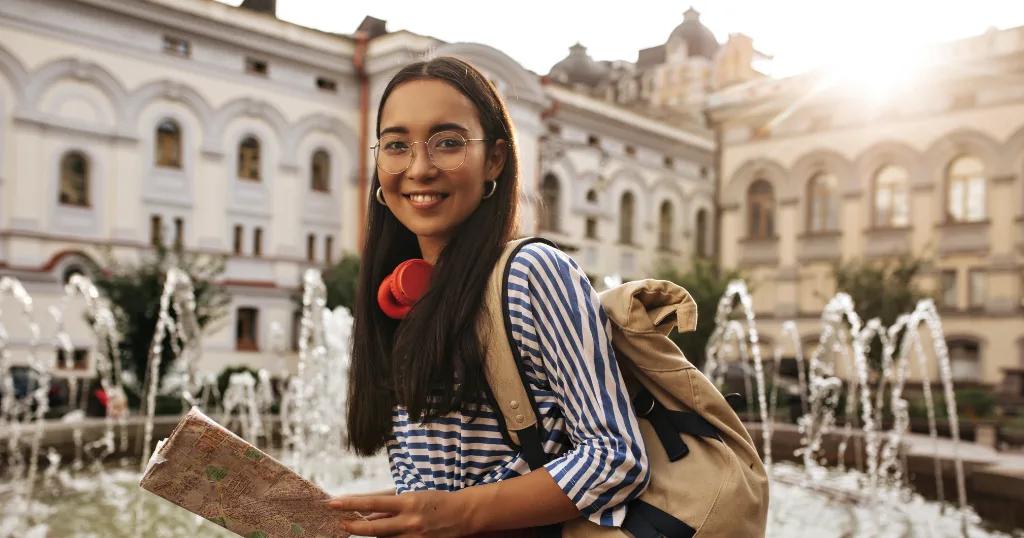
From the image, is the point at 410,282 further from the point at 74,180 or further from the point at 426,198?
the point at 74,180

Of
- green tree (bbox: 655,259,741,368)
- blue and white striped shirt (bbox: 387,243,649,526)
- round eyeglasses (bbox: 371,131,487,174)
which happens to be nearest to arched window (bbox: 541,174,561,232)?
green tree (bbox: 655,259,741,368)

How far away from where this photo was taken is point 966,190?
24.3 meters

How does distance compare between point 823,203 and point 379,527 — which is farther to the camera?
point 823,203

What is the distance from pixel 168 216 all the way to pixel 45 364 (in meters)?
4.44

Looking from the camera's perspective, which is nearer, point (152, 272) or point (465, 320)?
point (465, 320)

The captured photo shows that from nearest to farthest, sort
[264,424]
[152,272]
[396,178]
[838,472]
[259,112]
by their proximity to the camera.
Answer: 1. [396,178]
2. [838,472]
3. [264,424]
4. [152,272]
5. [259,112]

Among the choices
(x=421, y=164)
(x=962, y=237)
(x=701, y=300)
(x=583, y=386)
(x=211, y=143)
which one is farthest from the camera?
(x=962, y=237)

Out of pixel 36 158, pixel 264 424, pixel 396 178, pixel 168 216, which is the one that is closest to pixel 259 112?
pixel 168 216

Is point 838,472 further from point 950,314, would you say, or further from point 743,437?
point 950,314

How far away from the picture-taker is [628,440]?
134 centimetres

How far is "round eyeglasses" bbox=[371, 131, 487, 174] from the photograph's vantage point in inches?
61.7

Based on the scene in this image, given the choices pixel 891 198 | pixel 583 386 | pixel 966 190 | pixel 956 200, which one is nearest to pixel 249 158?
pixel 891 198

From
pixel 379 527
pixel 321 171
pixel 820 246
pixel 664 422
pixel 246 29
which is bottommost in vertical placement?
pixel 379 527

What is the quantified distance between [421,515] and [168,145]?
72.5 ft
